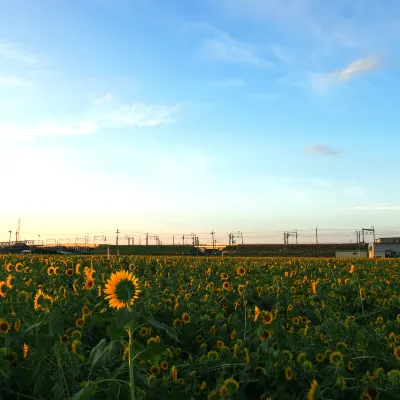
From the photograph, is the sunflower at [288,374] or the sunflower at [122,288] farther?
the sunflower at [288,374]

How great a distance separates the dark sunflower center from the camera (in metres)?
1.72

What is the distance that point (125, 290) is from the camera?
5.70 feet

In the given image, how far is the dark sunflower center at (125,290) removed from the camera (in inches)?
67.9

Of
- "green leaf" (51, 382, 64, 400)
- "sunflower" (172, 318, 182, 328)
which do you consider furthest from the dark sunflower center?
"sunflower" (172, 318, 182, 328)

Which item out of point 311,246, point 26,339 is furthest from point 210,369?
point 311,246

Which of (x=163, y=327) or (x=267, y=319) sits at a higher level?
(x=163, y=327)

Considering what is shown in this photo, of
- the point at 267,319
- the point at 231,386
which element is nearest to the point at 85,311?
the point at 267,319

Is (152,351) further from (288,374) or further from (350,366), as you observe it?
(350,366)

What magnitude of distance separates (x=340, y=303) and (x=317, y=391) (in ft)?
15.1

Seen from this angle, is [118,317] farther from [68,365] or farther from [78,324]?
[78,324]

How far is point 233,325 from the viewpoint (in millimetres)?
4246

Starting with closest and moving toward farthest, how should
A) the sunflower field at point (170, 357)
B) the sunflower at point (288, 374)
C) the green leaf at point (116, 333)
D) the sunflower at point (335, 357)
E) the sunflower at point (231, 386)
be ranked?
the green leaf at point (116, 333), the sunflower field at point (170, 357), the sunflower at point (231, 386), the sunflower at point (288, 374), the sunflower at point (335, 357)

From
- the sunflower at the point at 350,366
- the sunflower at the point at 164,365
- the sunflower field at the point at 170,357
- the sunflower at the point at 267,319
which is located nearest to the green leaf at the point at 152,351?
the sunflower field at the point at 170,357

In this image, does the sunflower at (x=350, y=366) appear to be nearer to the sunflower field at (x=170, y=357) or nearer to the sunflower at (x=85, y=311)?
the sunflower field at (x=170, y=357)
